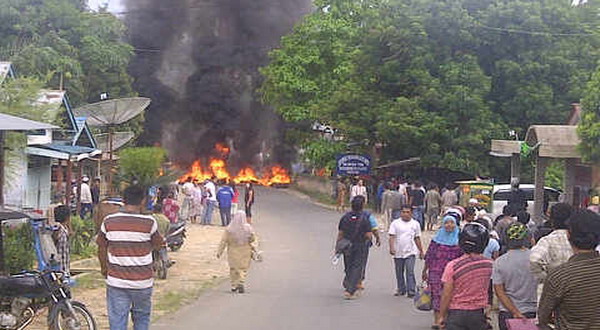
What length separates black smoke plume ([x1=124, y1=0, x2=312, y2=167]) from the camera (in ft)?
182

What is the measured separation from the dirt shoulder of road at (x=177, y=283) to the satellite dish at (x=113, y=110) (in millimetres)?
3838

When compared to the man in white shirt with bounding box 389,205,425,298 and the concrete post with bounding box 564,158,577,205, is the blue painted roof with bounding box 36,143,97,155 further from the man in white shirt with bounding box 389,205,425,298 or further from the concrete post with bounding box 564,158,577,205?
the concrete post with bounding box 564,158,577,205

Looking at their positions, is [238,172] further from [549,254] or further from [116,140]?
[549,254]

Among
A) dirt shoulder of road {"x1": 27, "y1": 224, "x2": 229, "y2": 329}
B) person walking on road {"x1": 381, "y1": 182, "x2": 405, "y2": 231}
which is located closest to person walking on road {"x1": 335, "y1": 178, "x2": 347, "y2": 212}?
person walking on road {"x1": 381, "y1": 182, "x2": 405, "y2": 231}

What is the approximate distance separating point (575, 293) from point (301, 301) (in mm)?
7782

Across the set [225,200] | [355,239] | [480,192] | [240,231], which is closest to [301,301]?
[355,239]

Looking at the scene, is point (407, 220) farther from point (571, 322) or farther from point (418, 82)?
point (418, 82)

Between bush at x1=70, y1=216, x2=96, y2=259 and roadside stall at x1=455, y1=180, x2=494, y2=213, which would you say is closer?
bush at x1=70, y1=216, x2=96, y2=259

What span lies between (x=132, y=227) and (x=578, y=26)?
1265 inches

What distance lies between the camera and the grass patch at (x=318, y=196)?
137 feet

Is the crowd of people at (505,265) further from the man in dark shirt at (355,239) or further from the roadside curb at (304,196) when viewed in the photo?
the roadside curb at (304,196)

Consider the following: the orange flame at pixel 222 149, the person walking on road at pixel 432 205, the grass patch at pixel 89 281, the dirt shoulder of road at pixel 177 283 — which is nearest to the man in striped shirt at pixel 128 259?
the dirt shoulder of road at pixel 177 283

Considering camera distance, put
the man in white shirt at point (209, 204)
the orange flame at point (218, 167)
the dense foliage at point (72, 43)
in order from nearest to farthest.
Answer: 1. the man in white shirt at point (209, 204)
2. the dense foliage at point (72, 43)
3. the orange flame at point (218, 167)

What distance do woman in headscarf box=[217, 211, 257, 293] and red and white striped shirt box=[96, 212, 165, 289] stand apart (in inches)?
237
